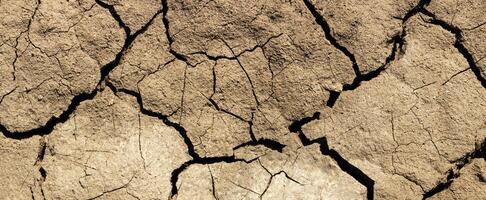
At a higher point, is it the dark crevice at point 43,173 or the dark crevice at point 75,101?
the dark crevice at point 75,101

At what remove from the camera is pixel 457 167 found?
295 cm

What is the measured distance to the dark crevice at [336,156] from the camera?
9.62ft

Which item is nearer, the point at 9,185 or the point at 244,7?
the point at 9,185

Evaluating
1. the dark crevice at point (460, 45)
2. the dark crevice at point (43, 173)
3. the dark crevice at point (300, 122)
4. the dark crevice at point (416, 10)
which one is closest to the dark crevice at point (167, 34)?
the dark crevice at point (300, 122)

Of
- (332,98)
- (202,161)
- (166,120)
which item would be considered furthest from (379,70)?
(166,120)

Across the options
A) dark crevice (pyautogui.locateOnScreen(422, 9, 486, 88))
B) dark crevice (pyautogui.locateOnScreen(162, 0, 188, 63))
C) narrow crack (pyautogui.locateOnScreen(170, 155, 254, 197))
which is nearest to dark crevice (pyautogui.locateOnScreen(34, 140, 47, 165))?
narrow crack (pyautogui.locateOnScreen(170, 155, 254, 197))

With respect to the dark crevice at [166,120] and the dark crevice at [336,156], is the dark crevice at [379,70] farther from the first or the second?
the dark crevice at [166,120]

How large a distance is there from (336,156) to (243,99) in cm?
58

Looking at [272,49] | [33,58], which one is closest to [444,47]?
[272,49]

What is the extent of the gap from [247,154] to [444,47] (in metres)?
1.23

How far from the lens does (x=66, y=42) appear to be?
3.06 meters

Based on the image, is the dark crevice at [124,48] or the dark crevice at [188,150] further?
the dark crevice at [124,48]

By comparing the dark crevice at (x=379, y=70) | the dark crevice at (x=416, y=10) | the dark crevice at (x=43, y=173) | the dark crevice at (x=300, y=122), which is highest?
the dark crevice at (x=416, y=10)

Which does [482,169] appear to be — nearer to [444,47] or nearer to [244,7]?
[444,47]
